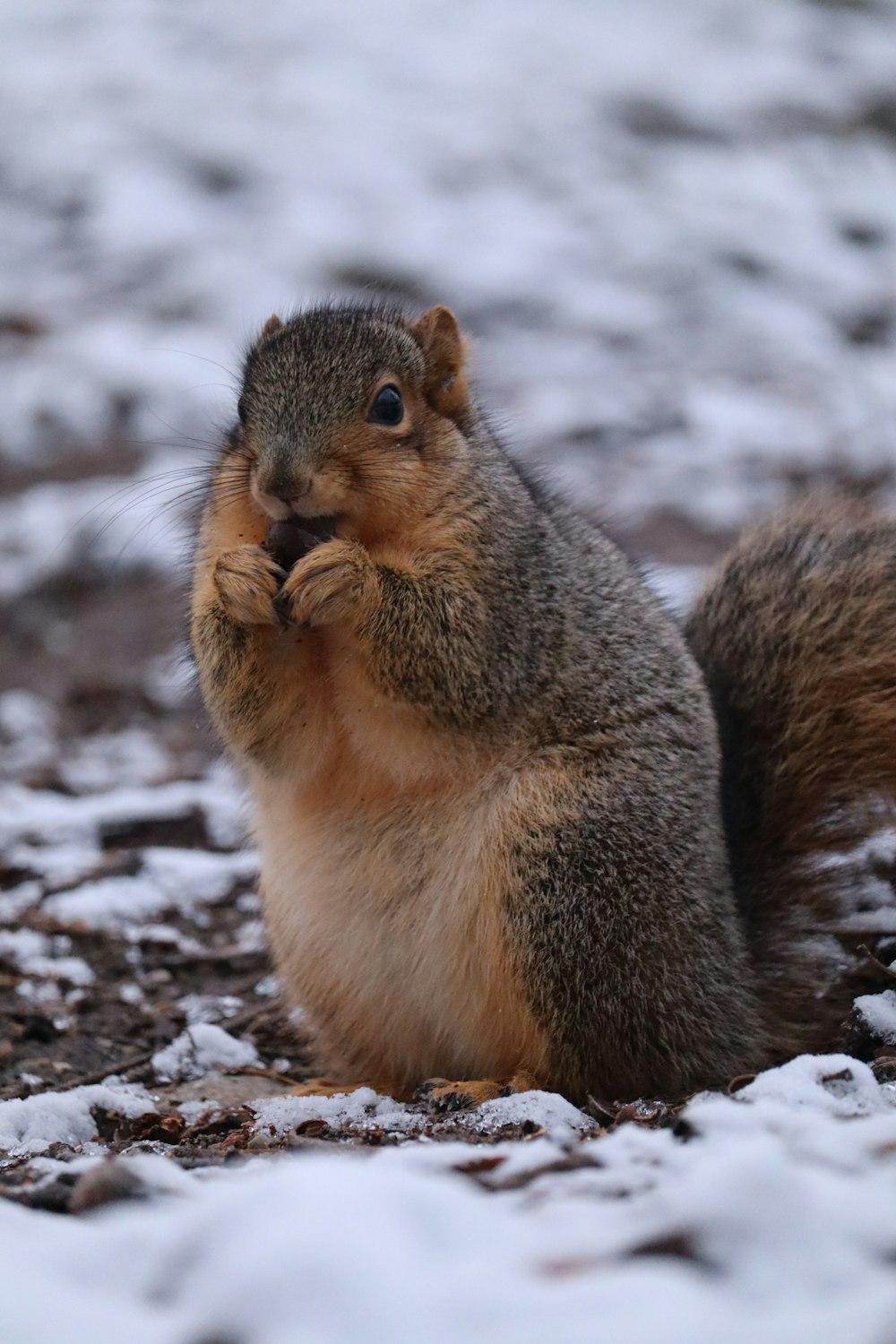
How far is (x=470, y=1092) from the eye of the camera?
258 cm

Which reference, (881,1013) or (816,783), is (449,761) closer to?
(816,783)

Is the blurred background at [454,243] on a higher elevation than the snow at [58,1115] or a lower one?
higher

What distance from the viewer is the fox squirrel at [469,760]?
104 inches

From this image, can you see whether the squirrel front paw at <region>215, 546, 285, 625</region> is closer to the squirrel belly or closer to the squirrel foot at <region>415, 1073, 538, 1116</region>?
the squirrel belly

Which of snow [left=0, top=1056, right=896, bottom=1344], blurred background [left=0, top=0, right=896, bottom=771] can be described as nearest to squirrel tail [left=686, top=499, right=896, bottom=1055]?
snow [left=0, top=1056, right=896, bottom=1344]

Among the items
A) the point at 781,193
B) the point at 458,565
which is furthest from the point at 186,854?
the point at 781,193

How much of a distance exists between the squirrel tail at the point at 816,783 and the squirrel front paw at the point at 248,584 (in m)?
1.03

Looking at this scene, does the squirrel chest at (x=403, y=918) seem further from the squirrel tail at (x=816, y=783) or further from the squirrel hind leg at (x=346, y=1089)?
the squirrel tail at (x=816, y=783)

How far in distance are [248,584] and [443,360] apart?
2.35 feet

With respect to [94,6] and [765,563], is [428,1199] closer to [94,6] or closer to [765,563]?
[765,563]

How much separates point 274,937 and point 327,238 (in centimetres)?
650

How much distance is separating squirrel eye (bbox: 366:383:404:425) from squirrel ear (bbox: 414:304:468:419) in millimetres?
170

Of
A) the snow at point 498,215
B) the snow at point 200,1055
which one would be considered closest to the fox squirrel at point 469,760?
the snow at point 200,1055

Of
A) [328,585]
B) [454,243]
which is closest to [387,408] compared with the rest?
[328,585]
